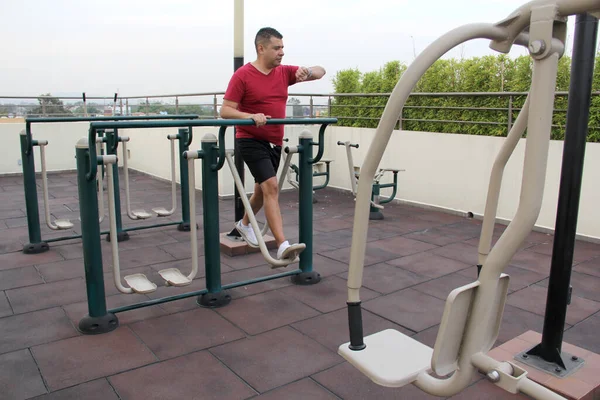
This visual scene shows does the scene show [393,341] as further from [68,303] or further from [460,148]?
[460,148]

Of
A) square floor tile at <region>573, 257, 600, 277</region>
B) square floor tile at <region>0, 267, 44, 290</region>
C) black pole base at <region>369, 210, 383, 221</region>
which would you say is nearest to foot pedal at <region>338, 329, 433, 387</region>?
square floor tile at <region>573, 257, 600, 277</region>

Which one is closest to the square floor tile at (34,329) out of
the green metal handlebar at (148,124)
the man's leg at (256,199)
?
the green metal handlebar at (148,124)

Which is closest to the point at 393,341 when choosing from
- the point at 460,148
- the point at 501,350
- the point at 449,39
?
the point at 501,350

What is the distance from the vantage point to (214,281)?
332 centimetres

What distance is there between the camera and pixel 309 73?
3799mm

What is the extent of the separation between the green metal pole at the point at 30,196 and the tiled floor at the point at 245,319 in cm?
11

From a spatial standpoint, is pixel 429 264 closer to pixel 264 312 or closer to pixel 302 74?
pixel 264 312

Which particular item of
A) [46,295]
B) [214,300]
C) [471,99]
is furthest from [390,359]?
[471,99]

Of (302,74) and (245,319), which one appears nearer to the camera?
(245,319)

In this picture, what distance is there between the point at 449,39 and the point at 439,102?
5540 mm

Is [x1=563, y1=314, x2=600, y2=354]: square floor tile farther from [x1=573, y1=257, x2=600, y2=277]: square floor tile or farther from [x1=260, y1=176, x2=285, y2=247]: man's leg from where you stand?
[x1=260, y1=176, x2=285, y2=247]: man's leg

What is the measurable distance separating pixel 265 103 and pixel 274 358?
1.80m

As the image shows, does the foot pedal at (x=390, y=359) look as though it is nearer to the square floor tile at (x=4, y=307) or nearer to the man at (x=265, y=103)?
the man at (x=265, y=103)

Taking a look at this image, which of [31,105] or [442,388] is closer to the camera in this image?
[442,388]
